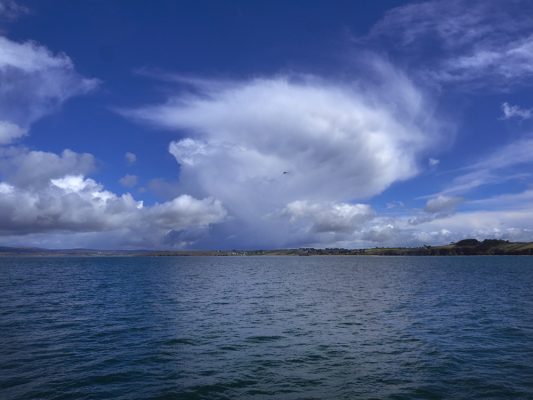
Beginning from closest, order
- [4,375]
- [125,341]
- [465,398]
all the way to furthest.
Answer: [465,398]
[4,375]
[125,341]

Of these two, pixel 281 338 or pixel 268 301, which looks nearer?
pixel 281 338

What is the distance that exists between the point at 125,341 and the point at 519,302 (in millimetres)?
69847

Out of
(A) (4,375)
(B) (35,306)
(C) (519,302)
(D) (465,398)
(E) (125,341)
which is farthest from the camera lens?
(C) (519,302)

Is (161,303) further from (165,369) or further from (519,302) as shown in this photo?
(519,302)

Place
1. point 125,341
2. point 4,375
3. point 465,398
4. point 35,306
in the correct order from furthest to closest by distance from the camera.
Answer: point 35,306 < point 125,341 < point 4,375 < point 465,398

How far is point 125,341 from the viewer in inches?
1697

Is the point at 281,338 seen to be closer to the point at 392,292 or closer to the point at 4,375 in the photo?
the point at 4,375

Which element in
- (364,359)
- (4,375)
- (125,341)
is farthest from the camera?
(125,341)

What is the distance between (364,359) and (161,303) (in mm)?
48210

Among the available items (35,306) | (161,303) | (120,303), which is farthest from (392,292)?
(35,306)

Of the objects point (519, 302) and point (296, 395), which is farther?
point (519, 302)

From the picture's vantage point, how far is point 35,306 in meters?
68.2

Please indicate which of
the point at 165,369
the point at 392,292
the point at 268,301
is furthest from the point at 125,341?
the point at 392,292

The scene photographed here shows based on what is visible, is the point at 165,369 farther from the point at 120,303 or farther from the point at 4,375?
the point at 120,303
